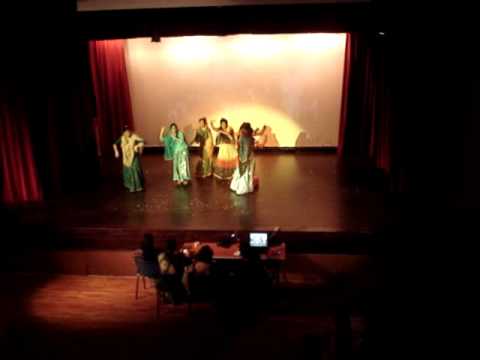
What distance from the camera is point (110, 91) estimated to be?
10.4 metres

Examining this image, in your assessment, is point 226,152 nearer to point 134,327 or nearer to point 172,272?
point 172,272

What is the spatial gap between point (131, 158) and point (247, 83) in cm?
353

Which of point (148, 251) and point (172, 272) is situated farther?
point (148, 251)

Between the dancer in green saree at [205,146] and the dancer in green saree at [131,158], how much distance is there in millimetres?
1152

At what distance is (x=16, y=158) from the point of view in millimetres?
7426

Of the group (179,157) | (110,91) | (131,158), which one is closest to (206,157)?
(179,157)

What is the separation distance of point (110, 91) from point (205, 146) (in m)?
2.92

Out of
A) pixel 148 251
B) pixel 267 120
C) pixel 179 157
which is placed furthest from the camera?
pixel 267 120

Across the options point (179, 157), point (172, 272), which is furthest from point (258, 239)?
point (179, 157)

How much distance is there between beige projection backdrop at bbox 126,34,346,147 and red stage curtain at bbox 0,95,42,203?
366 cm

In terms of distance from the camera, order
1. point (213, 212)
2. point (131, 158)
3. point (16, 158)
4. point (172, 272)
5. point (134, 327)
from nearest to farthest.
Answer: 1. point (172, 272)
2. point (134, 327)
3. point (213, 212)
4. point (16, 158)
5. point (131, 158)

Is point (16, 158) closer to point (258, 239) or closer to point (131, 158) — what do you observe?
point (131, 158)

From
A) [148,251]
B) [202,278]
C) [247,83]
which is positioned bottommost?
[202,278]

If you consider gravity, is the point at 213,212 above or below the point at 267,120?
below
